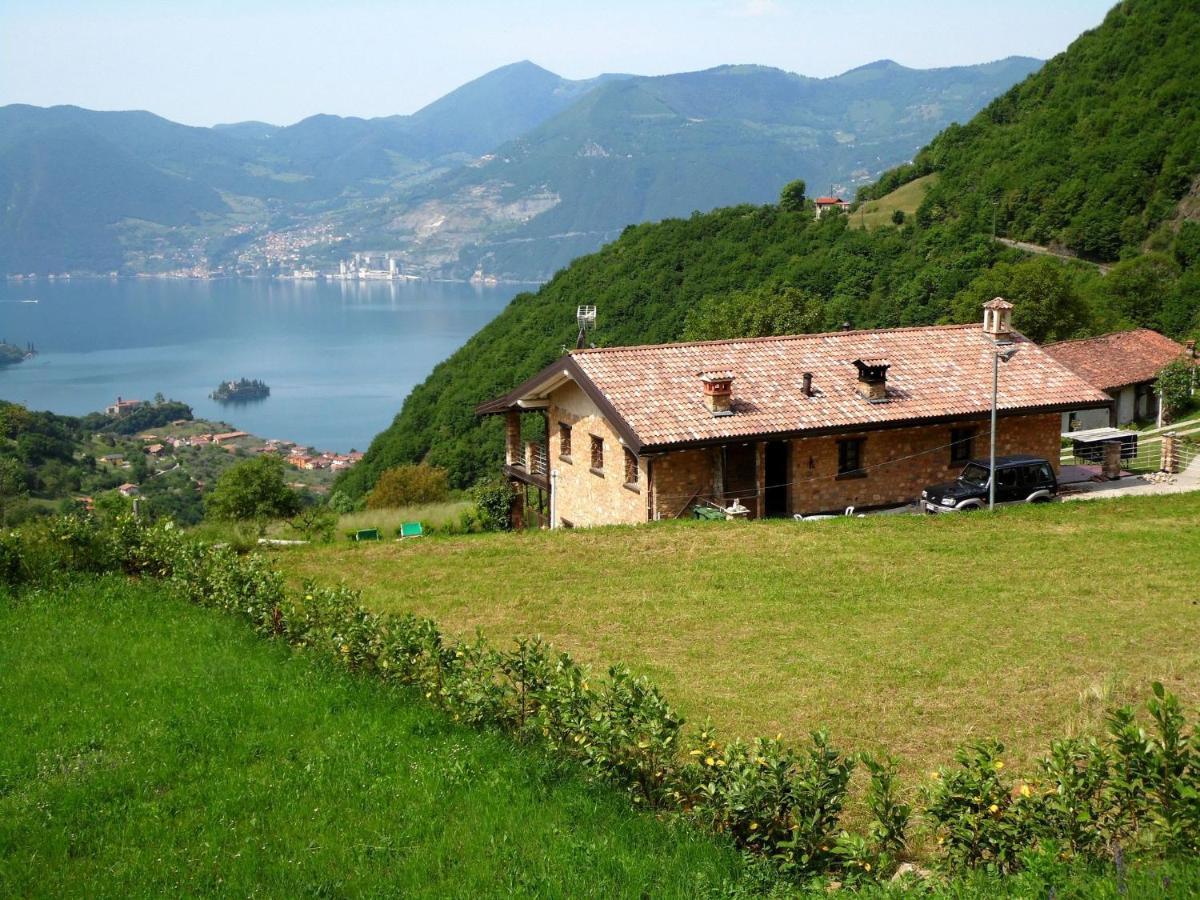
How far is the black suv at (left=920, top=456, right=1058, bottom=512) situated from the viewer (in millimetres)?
21188

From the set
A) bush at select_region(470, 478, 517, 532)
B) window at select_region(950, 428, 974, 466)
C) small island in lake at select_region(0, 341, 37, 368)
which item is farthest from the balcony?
small island in lake at select_region(0, 341, 37, 368)

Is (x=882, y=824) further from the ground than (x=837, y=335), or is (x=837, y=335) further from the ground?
(x=837, y=335)

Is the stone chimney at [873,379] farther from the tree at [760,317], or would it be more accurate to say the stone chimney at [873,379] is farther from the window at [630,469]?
the tree at [760,317]

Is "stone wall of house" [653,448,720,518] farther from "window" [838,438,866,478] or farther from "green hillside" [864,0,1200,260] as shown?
"green hillside" [864,0,1200,260]

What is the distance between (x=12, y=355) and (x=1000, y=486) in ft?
625

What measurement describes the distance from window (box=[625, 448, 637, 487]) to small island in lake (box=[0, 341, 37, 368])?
180 metres

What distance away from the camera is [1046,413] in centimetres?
2372

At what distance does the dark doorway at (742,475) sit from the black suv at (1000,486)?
3519 mm

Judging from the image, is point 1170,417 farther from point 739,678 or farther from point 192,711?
point 192,711

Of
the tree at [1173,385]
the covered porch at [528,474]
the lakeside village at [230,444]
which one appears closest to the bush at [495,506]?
the covered porch at [528,474]

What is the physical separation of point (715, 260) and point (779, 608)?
59316mm

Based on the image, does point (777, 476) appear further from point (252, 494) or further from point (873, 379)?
point (252, 494)

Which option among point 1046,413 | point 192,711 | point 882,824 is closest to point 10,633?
point 192,711

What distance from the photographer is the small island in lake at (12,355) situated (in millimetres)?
175400
